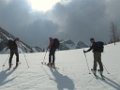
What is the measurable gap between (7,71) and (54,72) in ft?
11.8

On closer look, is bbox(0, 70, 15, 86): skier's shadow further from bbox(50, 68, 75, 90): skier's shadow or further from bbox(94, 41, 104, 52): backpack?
bbox(94, 41, 104, 52): backpack

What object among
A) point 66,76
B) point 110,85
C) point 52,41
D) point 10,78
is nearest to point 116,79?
point 110,85

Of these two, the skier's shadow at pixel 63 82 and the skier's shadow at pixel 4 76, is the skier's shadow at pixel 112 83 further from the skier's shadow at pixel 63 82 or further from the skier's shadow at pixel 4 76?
the skier's shadow at pixel 4 76

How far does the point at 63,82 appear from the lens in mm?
18141

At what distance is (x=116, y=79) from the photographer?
60.8ft

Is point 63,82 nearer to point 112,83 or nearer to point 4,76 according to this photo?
point 112,83

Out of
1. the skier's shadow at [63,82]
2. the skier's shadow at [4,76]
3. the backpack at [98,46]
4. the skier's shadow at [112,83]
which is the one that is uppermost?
the backpack at [98,46]

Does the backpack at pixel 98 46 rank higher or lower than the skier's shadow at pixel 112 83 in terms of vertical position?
higher

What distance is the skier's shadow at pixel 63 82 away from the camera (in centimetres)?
1666

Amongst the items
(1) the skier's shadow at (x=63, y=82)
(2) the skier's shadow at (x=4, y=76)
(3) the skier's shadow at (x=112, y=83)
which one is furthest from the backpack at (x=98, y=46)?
(2) the skier's shadow at (x=4, y=76)

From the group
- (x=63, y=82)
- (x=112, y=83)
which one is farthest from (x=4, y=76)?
(x=112, y=83)

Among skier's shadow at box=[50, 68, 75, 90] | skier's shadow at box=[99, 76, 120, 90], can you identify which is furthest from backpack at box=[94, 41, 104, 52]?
skier's shadow at box=[50, 68, 75, 90]

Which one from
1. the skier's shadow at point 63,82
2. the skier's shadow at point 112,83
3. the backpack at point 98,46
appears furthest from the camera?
the backpack at point 98,46

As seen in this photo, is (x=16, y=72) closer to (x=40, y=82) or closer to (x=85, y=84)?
(x=40, y=82)
